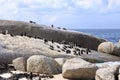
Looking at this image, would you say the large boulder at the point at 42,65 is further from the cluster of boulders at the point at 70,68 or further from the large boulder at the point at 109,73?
the large boulder at the point at 109,73

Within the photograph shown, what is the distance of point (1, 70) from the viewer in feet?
63.0

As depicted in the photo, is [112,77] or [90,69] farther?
[90,69]

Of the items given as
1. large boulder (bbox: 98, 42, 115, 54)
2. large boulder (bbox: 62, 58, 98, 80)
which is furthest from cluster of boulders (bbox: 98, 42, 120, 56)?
large boulder (bbox: 62, 58, 98, 80)

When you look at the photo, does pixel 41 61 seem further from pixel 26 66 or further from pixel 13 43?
pixel 13 43

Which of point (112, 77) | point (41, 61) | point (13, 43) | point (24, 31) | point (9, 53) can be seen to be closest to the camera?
point (112, 77)

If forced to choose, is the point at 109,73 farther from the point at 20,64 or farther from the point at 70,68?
the point at 20,64

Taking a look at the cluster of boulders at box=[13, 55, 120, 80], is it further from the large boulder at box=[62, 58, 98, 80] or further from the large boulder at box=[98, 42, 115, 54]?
the large boulder at box=[98, 42, 115, 54]

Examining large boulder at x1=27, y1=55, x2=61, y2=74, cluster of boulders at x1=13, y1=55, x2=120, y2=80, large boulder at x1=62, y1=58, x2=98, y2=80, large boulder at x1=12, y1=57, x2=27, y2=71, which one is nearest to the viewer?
cluster of boulders at x1=13, y1=55, x2=120, y2=80

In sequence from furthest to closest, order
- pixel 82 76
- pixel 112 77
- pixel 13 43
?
pixel 13 43 < pixel 82 76 < pixel 112 77

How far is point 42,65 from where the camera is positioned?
18.6 meters

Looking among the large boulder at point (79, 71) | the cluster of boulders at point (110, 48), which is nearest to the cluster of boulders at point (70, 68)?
the large boulder at point (79, 71)

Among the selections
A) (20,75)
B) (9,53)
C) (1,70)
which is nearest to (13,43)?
(9,53)

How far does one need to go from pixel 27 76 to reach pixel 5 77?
0.87m

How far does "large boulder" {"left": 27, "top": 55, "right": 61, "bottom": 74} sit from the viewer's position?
60.8 feet
